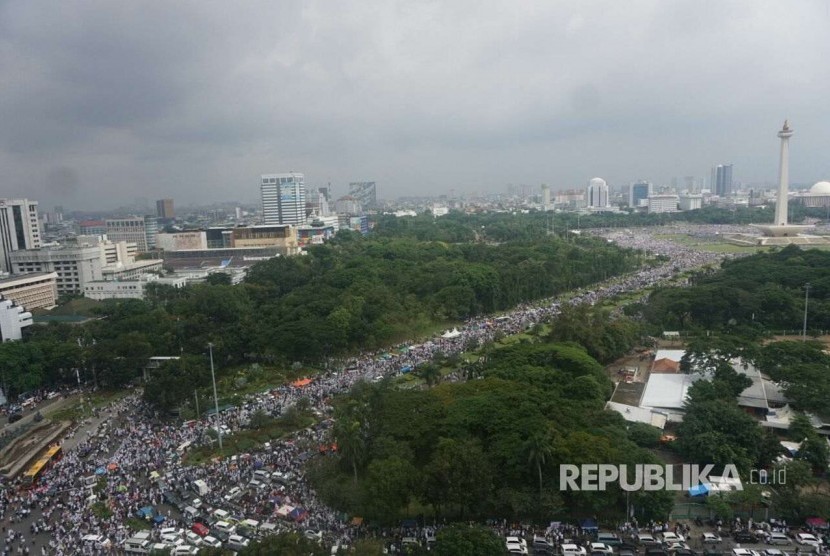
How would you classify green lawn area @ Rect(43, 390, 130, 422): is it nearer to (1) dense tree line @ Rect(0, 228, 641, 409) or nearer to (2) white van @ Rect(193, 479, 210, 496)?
(1) dense tree line @ Rect(0, 228, 641, 409)

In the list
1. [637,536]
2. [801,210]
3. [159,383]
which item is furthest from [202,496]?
[801,210]

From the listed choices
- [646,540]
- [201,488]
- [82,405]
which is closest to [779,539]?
[646,540]

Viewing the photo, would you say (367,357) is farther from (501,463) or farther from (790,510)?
→ (790,510)

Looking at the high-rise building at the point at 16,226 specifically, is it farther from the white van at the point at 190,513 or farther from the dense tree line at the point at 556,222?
the white van at the point at 190,513

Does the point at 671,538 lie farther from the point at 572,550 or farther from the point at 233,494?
the point at 233,494

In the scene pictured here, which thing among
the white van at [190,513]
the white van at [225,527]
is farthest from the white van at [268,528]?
the white van at [190,513]

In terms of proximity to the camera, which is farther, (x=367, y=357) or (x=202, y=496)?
(x=367, y=357)
